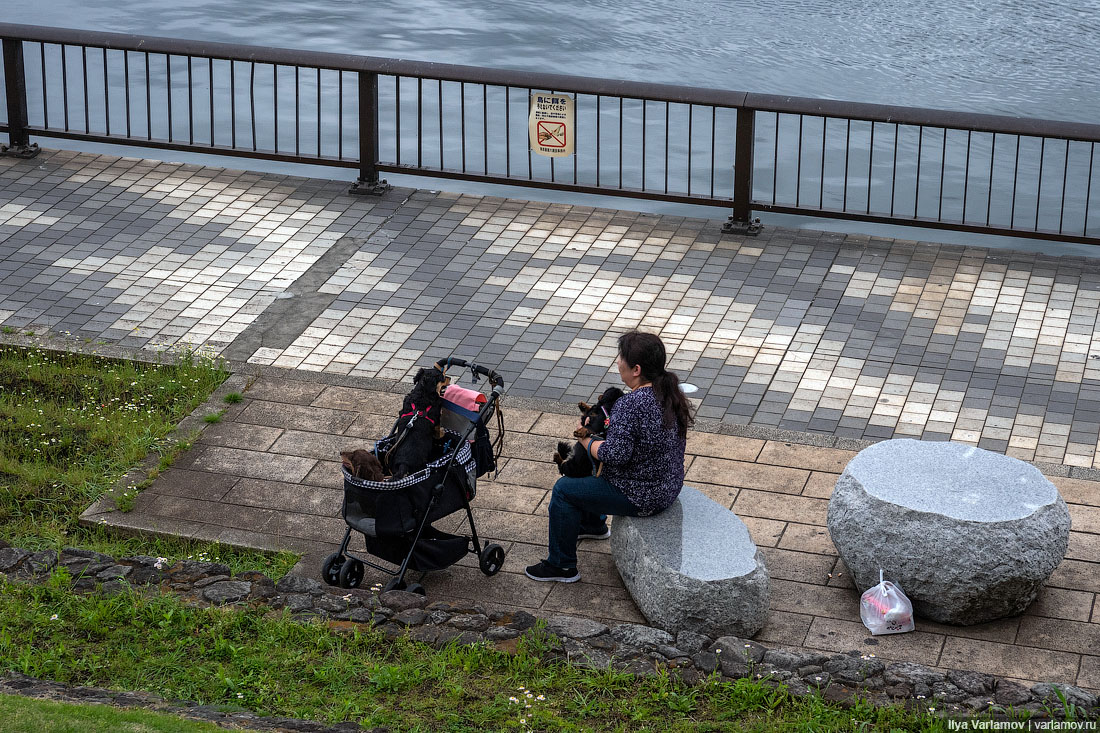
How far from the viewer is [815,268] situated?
11648 millimetres

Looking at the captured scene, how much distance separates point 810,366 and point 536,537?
3.09 m

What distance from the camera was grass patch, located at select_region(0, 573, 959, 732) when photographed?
584cm

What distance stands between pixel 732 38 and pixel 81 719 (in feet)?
61.4

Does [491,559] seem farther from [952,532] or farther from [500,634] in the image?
[952,532]

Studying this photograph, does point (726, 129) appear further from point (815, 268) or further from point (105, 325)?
point (105, 325)

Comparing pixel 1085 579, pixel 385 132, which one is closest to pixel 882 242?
pixel 1085 579

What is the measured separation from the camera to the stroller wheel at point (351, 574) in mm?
7191

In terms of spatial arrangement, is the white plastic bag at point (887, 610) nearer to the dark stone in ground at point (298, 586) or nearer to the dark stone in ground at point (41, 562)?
the dark stone in ground at point (298, 586)

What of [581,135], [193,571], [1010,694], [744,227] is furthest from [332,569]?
[581,135]

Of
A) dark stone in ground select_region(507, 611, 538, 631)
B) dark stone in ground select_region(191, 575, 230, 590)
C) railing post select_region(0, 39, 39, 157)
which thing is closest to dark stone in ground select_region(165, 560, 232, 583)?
dark stone in ground select_region(191, 575, 230, 590)

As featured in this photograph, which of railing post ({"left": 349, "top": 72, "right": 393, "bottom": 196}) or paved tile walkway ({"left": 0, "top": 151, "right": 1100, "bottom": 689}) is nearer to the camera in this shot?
paved tile walkway ({"left": 0, "top": 151, "right": 1100, "bottom": 689})

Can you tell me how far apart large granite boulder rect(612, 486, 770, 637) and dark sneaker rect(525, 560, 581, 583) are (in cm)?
39

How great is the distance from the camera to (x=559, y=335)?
34.3ft

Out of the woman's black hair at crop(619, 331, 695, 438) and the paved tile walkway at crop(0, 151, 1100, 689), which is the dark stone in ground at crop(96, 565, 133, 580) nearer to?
the paved tile walkway at crop(0, 151, 1100, 689)
